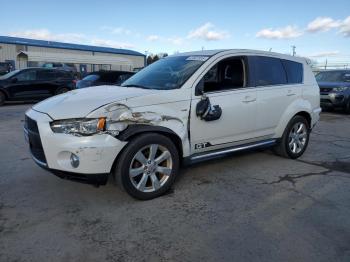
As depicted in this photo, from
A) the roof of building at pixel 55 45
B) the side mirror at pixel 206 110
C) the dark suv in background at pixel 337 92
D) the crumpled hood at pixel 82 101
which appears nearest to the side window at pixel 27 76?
the crumpled hood at pixel 82 101

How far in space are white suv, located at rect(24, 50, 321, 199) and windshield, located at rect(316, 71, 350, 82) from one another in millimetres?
8362

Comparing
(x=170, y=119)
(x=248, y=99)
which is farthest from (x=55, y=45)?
(x=170, y=119)

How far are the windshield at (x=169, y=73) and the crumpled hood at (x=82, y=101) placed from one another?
0.34 metres

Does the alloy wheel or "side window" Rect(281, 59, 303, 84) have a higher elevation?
"side window" Rect(281, 59, 303, 84)

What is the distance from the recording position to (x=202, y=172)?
4914mm

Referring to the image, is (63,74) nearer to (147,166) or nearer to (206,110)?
(206,110)

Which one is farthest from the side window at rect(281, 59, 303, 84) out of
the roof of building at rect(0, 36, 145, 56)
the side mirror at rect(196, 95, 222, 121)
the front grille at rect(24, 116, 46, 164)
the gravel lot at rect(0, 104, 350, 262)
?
the roof of building at rect(0, 36, 145, 56)

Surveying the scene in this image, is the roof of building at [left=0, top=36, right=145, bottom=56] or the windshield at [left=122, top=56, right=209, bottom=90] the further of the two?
the roof of building at [left=0, top=36, right=145, bottom=56]

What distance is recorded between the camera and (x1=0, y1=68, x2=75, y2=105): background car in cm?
1364

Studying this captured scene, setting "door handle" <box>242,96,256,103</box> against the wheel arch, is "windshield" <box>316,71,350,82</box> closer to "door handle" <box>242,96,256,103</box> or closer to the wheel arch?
"door handle" <box>242,96,256,103</box>

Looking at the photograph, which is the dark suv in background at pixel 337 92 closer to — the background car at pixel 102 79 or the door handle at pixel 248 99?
the background car at pixel 102 79

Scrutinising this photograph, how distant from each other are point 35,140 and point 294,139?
4134 mm

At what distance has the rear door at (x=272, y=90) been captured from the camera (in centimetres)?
499

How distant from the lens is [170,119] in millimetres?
3914
